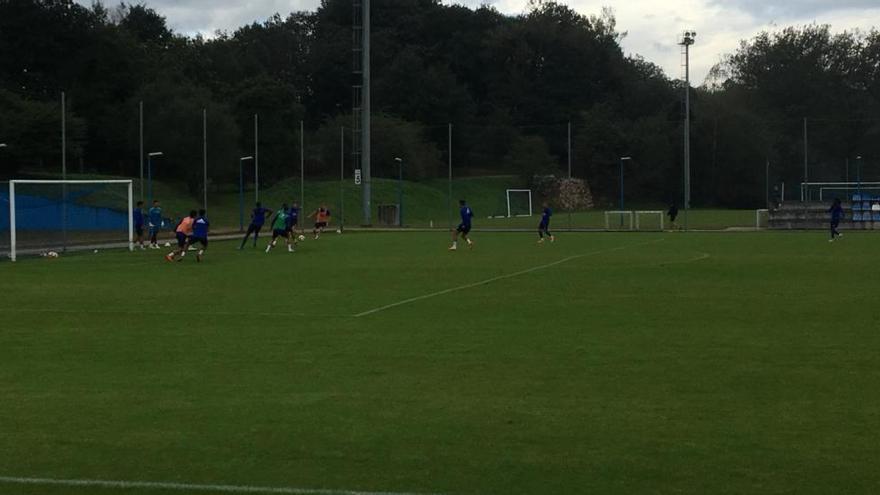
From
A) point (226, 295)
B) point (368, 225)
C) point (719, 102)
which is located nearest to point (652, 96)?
point (719, 102)

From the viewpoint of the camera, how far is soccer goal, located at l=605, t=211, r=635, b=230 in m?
56.7

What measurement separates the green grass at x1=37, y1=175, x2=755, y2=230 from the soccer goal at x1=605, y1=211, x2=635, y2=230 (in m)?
0.62

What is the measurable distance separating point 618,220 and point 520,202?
14.6 m

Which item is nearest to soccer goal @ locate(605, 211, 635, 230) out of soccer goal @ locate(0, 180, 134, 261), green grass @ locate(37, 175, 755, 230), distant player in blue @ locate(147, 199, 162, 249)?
green grass @ locate(37, 175, 755, 230)

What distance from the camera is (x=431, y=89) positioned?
95.3 m

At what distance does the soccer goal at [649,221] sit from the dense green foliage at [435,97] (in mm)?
12231

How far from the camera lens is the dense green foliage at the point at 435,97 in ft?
222

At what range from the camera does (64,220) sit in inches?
1426

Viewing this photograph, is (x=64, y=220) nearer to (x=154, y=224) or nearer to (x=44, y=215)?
(x=154, y=224)

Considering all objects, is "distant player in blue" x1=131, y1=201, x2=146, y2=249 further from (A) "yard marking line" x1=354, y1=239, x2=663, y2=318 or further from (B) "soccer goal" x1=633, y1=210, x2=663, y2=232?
(B) "soccer goal" x1=633, y1=210, x2=663, y2=232

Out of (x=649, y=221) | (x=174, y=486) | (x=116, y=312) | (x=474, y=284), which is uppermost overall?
(x=649, y=221)

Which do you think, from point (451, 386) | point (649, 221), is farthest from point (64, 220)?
point (649, 221)

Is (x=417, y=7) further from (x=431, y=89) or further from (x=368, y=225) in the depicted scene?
(x=368, y=225)

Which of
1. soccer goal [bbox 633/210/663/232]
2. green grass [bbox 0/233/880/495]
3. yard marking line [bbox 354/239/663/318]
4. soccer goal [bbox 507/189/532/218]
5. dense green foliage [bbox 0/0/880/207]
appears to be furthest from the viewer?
soccer goal [bbox 507/189/532/218]
